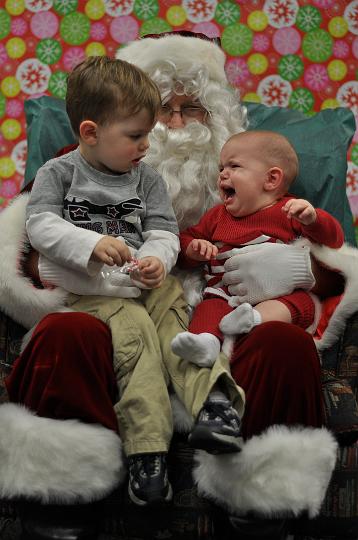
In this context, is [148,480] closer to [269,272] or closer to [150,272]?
[150,272]

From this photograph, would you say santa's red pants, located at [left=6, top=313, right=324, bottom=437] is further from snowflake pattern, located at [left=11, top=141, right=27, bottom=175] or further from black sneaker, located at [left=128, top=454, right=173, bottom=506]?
snowflake pattern, located at [left=11, top=141, right=27, bottom=175]

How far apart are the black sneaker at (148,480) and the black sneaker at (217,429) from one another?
0.11 metres

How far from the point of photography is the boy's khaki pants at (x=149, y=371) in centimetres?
156

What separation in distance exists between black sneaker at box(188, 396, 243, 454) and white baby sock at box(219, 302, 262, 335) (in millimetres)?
250

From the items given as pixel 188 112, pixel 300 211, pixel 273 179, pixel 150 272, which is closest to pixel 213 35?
pixel 188 112

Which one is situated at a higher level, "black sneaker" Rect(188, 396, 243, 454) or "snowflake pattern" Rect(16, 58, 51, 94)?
"snowflake pattern" Rect(16, 58, 51, 94)

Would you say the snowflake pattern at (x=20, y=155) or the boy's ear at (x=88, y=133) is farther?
the snowflake pattern at (x=20, y=155)

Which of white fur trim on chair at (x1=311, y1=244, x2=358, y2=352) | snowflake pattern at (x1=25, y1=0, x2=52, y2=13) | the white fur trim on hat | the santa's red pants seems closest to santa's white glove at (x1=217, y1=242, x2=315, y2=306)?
white fur trim on chair at (x1=311, y1=244, x2=358, y2=352)

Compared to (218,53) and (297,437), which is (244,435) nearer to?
(297,437)

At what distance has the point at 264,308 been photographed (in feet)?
6.02

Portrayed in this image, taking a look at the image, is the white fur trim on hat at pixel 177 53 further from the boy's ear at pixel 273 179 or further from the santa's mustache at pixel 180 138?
the boy's ear at pixel 273 179

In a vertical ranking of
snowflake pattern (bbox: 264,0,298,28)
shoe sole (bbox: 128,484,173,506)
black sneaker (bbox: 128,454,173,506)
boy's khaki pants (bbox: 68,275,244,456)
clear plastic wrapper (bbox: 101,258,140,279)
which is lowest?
shoe sole (bbox: 128,484,173,506)

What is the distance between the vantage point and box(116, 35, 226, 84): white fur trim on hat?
7.88 ft

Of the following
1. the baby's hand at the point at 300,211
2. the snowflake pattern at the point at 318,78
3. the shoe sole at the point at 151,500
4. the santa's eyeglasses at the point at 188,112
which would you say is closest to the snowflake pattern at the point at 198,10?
the snowflake pattern at the point at 318,78
